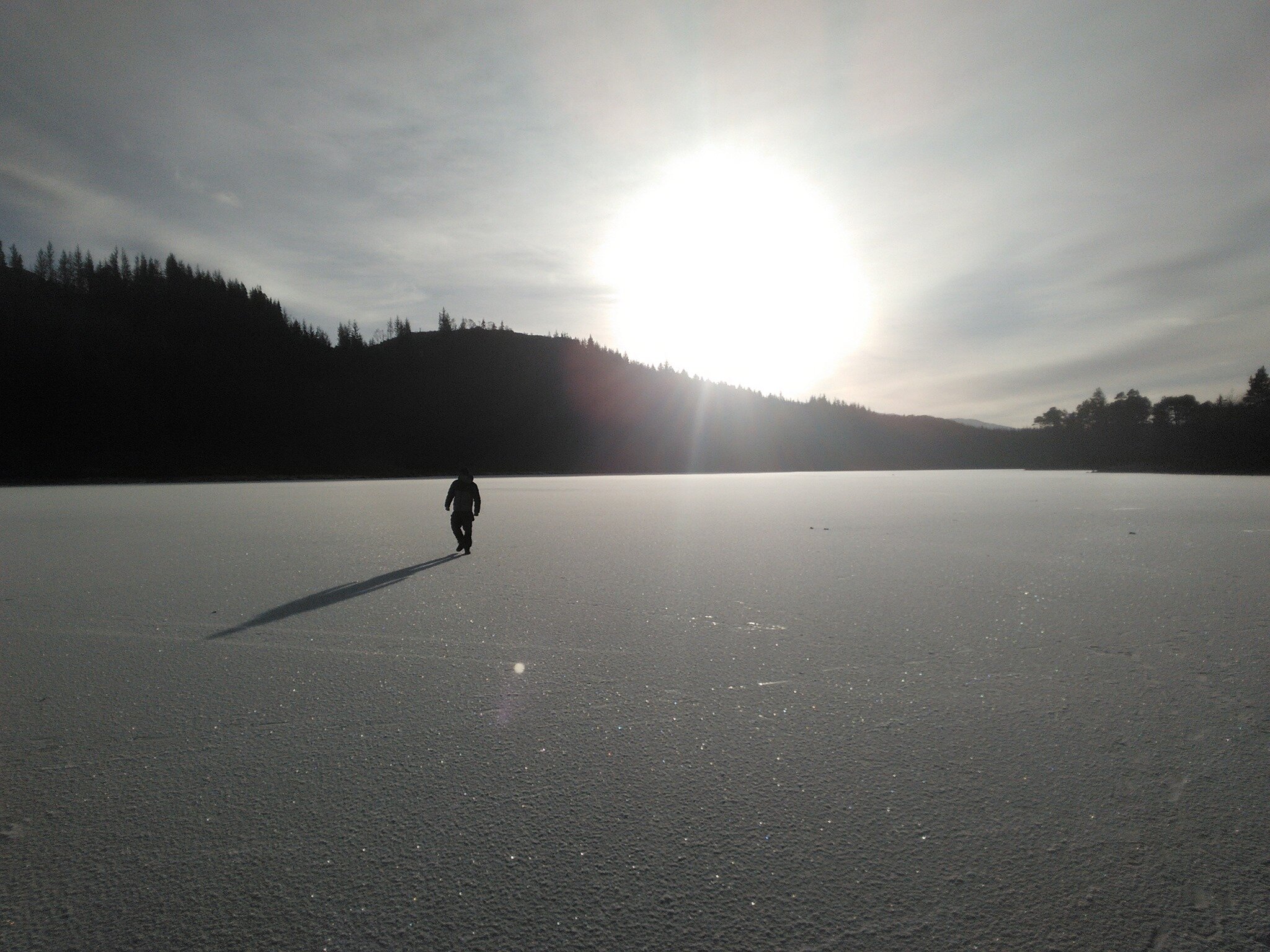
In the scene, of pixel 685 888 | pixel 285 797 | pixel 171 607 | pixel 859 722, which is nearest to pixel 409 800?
pixel 285 797

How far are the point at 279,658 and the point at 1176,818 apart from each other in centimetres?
574

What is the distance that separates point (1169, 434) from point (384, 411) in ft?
449

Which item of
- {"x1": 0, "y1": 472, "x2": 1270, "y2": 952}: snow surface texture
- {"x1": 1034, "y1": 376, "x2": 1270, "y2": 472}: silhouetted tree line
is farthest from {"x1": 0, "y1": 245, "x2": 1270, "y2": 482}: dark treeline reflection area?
{"x1": 0, "y1": 472, "x2": 1270, "y2": 952}: snow surface texture

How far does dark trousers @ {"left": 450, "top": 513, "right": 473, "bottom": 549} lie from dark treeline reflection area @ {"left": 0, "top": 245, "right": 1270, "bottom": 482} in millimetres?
84588

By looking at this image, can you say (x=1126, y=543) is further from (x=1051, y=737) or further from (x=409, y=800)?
(x=409, y=800)

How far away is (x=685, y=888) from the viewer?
7.39 feet

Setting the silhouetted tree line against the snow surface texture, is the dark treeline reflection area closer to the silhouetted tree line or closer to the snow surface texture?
the silhouetted tree line

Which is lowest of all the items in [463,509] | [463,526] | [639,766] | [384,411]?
[639,766]

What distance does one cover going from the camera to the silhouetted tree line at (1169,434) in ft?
247

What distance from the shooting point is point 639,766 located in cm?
317

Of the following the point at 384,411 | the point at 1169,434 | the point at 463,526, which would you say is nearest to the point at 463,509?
the point at 463,526

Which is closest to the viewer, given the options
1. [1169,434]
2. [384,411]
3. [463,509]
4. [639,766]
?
[639,766]

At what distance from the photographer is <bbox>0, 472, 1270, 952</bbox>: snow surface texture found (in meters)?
2.14

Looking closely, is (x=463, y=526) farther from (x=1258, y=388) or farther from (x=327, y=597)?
(x=1258, y=388)
